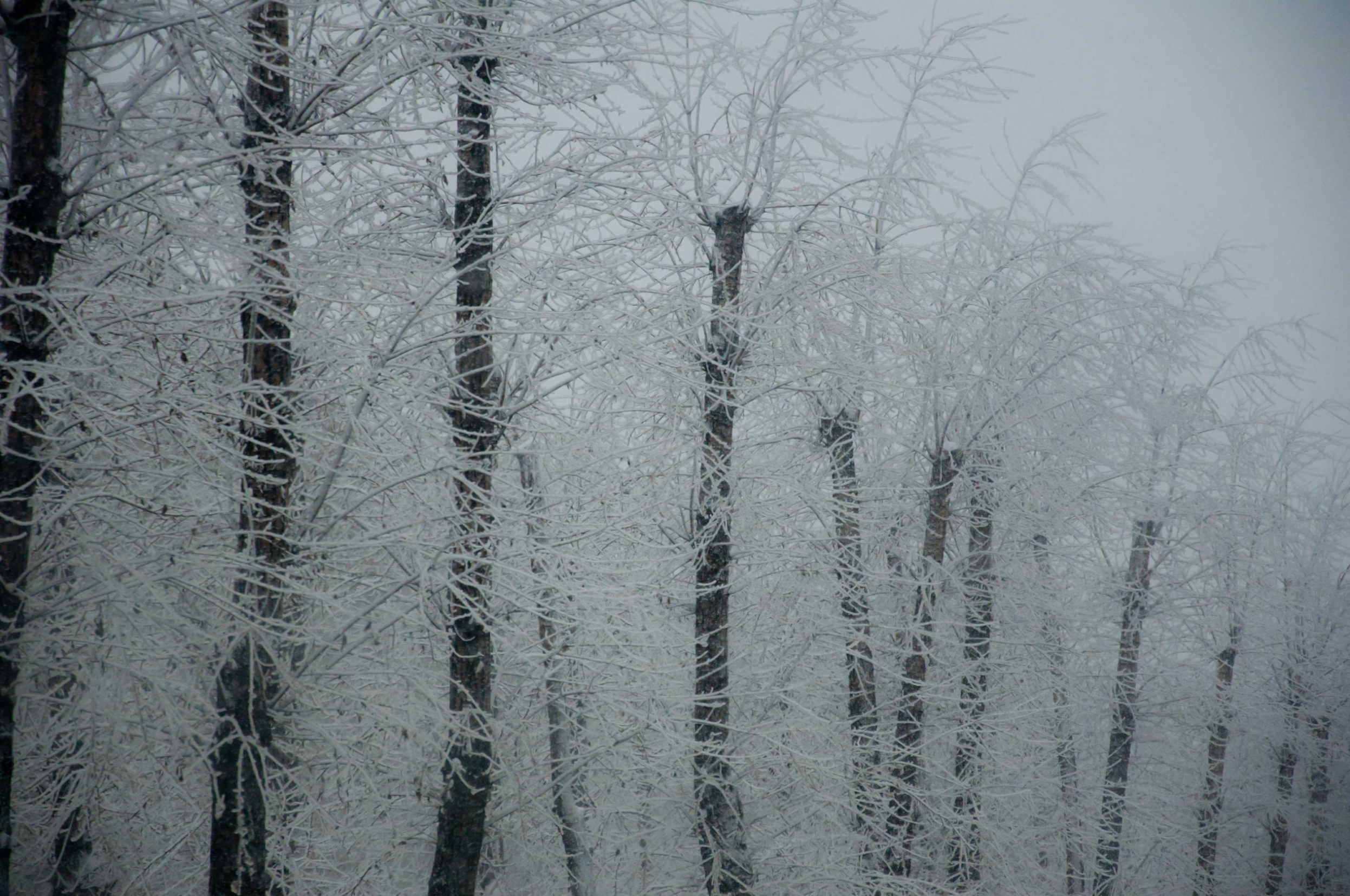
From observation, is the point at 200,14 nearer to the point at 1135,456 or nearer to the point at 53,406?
the point at 53,406

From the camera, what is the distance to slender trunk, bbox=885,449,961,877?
9000 millimetres

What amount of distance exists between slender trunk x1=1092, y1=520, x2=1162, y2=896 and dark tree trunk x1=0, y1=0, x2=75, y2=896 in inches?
473

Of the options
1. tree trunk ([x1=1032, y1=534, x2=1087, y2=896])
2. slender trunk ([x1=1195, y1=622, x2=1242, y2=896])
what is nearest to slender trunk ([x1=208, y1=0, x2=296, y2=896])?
tree trunk ([x1=1032, y1=534, x2=1087, y2=896])

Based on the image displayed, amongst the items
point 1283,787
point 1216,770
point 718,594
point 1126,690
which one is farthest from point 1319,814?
point 718,594

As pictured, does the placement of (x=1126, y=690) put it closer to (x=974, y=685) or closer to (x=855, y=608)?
(x=974, y=685)

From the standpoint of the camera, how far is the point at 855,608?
29.8 ft

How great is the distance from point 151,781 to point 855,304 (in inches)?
286

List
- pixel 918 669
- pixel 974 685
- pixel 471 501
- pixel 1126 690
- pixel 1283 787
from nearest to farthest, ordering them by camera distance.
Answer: pixel 471 501 → pixel 918 669 → pixel 974 685 → pixel 1126 690 → pixel 1283 787

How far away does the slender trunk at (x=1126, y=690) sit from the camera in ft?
38.0

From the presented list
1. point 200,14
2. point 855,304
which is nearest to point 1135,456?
point 855,304

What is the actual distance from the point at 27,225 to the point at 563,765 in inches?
255

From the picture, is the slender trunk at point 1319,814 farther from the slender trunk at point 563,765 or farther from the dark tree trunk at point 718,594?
the slender trunk at point 563,765

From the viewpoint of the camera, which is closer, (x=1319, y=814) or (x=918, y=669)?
(x=918, y=669)

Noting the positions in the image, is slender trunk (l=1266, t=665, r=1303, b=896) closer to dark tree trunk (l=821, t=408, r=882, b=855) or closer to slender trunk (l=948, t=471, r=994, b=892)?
slender trunk (l=948, t=471, r=994, b=892)
